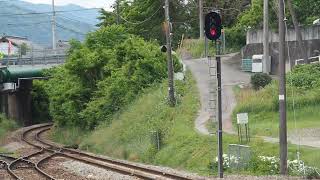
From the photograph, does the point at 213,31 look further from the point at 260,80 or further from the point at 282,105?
the point at 260,80

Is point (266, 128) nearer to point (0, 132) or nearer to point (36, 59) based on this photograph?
point (0, 132)

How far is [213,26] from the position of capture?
59.3 ft

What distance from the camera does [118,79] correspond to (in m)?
39.3

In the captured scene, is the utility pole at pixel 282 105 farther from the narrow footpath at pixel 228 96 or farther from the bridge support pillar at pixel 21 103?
the bridge support pillar at pixel 21 103

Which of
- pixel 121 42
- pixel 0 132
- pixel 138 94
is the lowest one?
pixel 0 132

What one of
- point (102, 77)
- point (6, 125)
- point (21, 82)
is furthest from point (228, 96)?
point (21, 82)

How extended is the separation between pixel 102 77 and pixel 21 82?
86.8 ft

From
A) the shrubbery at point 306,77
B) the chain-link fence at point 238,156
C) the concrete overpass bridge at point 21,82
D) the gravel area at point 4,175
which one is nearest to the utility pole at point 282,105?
the chain-link fence at point 238,156

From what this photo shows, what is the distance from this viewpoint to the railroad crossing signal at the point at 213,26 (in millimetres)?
17938

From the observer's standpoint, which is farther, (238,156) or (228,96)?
(228,96)

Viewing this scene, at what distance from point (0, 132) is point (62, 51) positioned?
2425 cm

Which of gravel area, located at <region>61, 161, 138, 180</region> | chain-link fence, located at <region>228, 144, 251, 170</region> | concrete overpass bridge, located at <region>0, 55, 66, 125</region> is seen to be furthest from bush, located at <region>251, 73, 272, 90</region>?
concrete overpass bridge, located at <region>0, 55, 66, 125</region>

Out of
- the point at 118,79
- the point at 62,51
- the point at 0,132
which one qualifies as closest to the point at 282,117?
the point at 118,79

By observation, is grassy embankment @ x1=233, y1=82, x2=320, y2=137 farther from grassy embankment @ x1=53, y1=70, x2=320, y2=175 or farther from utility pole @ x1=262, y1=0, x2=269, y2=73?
utility pole @ x1=262, y1=0, x2=269, y2=73
